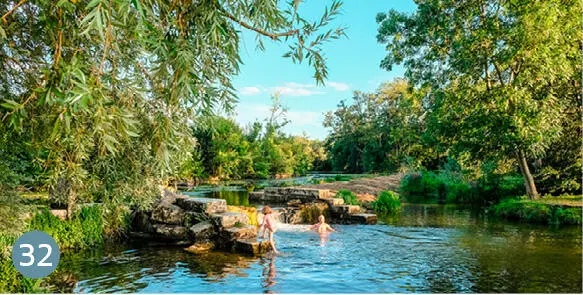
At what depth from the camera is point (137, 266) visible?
10.3 meters

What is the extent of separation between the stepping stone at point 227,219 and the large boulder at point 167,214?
1.43 metres

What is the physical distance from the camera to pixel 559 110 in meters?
17.9

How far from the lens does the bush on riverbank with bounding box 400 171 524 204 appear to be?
2295cm

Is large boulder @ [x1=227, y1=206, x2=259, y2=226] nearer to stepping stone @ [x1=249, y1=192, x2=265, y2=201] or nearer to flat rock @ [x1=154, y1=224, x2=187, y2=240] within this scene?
flat rock @ [x1=154, y1=224, x2=187, y2=240]

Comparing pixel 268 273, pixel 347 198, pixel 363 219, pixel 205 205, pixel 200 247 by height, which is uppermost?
pixel 347 198

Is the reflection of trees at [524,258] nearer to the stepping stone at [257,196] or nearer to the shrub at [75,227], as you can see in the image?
the shrub at [75,227]

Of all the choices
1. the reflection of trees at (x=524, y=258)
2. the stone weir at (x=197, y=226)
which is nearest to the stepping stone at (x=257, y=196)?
the stone weir at (x=197, y=226)

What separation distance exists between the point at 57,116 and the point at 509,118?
1645 cm

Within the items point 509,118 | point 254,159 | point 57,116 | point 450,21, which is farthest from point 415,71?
point 254,159

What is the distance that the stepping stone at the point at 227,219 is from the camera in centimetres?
1277

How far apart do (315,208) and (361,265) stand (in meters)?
8.77

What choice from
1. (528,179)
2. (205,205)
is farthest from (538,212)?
(205,205)

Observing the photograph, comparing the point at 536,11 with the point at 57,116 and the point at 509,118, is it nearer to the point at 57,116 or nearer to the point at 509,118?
the point at 509,118

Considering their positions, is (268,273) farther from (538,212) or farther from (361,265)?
(538,212)
